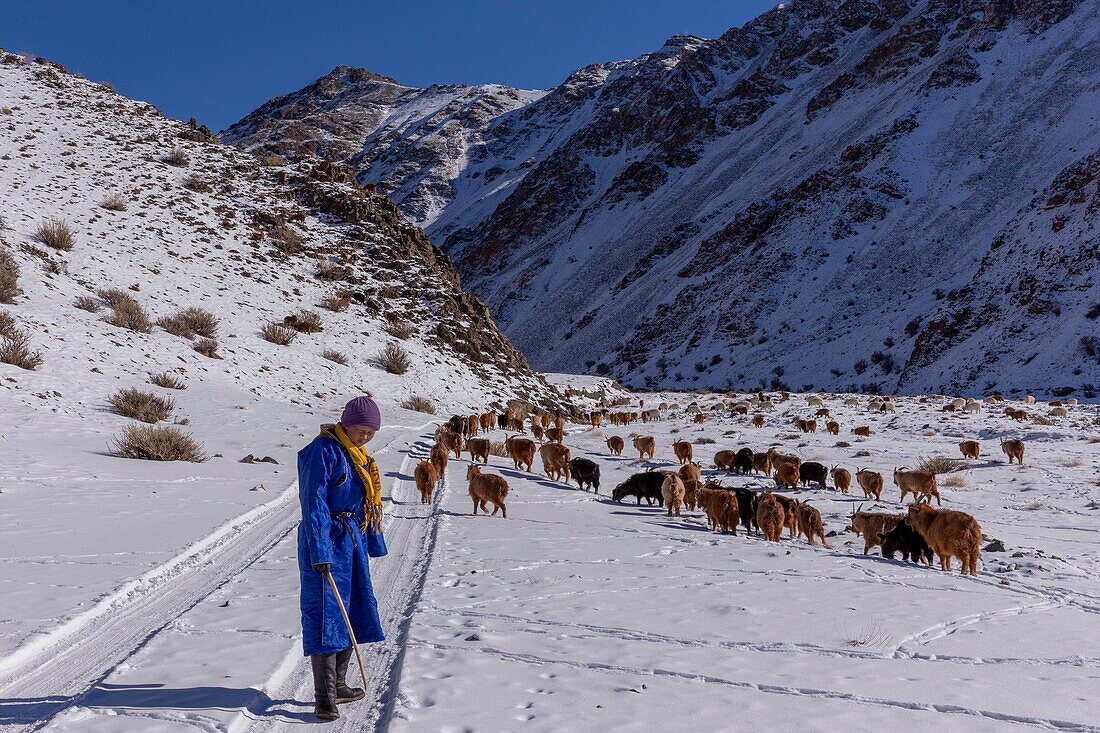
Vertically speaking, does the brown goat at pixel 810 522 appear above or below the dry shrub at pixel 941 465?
below

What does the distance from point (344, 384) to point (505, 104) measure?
155 m

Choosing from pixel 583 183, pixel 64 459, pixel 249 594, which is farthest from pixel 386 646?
pixel 583 183

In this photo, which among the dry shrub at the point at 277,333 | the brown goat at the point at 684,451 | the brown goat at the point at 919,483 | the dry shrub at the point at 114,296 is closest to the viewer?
the brown goat at the point at 919,483

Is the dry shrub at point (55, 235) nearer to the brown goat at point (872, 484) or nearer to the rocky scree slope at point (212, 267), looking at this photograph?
the rocky scree slope at point (212, 267)

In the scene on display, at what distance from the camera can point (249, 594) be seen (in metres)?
5.69

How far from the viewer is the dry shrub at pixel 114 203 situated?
29.0 metres

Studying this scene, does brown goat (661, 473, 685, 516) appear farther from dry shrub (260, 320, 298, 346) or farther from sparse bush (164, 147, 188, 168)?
sparse bush (164, 147, 188, 168)

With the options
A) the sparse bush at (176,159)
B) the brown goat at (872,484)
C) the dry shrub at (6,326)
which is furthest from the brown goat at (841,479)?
the sparse bush at (176,159)

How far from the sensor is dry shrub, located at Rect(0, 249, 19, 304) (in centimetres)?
1820

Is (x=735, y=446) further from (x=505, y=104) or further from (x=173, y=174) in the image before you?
(x=505, y=104)

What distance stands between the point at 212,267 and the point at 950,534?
28.1m

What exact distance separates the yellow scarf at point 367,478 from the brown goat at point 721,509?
627 cm

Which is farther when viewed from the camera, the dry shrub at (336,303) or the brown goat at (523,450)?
the dry shrub at (336,303)

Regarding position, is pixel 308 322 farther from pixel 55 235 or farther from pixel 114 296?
pixel 55 235
